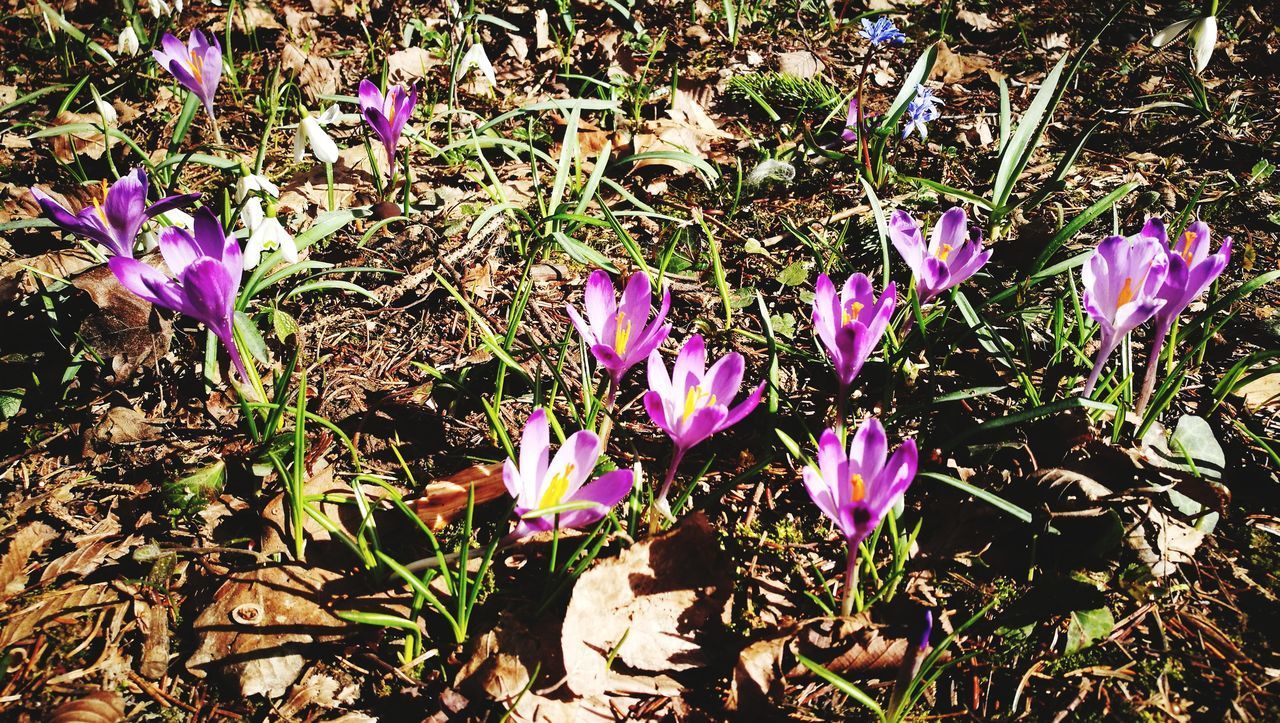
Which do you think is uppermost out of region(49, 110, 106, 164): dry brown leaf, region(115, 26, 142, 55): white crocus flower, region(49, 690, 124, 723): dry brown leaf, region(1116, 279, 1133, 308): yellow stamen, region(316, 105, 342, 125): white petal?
region(1116, 279, 1133, 308): yellow stamen

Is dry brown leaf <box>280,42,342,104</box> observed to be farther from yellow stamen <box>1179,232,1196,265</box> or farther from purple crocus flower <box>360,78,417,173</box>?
yellow stamen <box>1179,232,1196,265</box>

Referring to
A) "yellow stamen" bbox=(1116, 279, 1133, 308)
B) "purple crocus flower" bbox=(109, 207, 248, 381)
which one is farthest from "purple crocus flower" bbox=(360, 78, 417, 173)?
"yellow stamen" bbox=(1116, 279, 1133, 308)

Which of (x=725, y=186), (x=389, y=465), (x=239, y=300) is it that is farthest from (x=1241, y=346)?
(x=239, y=300)

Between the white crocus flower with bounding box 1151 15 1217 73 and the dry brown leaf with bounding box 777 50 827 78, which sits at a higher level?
the white crocus flower with bounding box 1151 15 1217 73

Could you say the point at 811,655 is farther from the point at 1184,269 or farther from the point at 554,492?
the point at 1184,269

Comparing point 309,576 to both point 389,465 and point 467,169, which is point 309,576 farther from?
point 467,169

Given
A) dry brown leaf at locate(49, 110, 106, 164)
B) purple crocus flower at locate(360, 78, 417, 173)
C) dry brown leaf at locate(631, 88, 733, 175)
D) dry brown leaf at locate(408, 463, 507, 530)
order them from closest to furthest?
dry brown leaf at locate(408, 463, 507, 530) → purple crocus flower at locate(360, 78, 417, 173) → dry brown leaf at locate(49, 110, 106, 164) → dry brown leaf at locate(631, 88, 733, 175)

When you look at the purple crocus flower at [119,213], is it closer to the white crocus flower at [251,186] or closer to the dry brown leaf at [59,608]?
the white crocus flower at [251,186]
